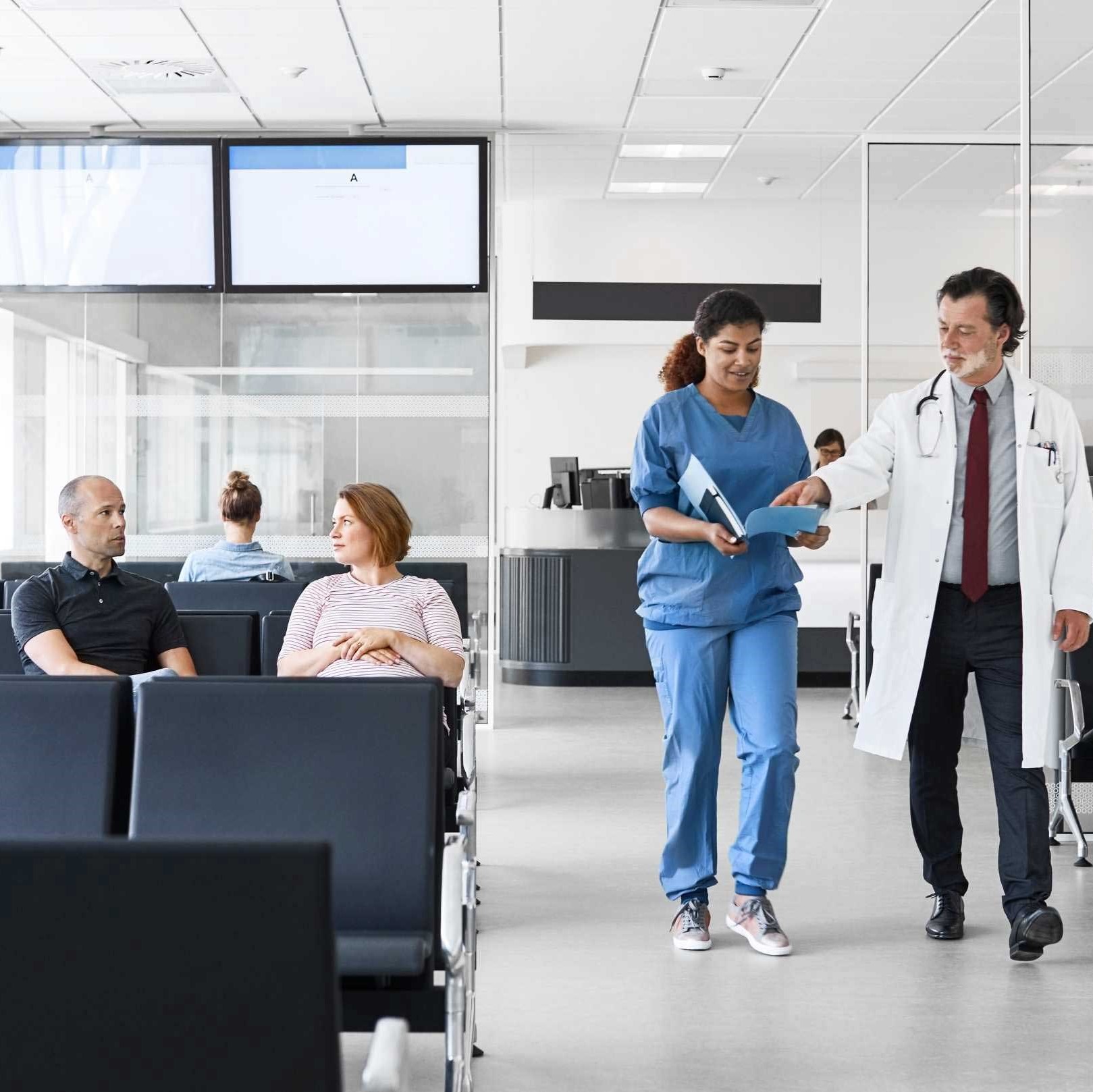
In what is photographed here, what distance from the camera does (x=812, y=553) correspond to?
1097cm

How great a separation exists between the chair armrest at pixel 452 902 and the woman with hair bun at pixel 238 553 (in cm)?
322

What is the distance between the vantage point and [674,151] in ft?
30.0

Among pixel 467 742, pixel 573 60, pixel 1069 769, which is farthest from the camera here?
pixel 573 60

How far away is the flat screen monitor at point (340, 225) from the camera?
7.09 meters

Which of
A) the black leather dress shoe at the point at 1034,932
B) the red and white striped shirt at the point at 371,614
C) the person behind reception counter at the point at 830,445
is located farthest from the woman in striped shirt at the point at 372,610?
the person behind reception counter at the point at 830,445

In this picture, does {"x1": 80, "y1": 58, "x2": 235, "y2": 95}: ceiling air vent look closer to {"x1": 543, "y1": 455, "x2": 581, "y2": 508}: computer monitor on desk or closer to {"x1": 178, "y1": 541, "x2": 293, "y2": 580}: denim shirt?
{"x1": 178, "y1": 541, "x2": 293, "y2": 580}: denim shirt

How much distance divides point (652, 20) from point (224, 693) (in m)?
4.89

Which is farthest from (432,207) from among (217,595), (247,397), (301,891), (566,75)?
(301,891)

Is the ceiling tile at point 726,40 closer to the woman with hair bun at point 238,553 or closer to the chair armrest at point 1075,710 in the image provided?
the woman with hair bun at point 238,553

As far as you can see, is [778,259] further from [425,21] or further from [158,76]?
[158,76]

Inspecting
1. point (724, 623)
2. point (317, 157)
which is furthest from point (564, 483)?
point (724, 623)

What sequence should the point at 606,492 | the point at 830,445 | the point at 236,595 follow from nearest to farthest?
the point at 236,595
the point at 830,445
the point at 606,492

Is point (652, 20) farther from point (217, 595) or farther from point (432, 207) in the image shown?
point (217, 595)

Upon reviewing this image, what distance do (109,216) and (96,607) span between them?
425 cm
